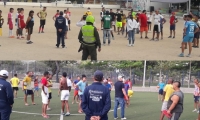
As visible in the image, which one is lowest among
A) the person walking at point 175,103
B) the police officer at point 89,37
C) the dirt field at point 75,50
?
the person walking at point 175,103

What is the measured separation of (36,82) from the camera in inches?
750

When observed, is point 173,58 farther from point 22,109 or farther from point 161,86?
point 22,109

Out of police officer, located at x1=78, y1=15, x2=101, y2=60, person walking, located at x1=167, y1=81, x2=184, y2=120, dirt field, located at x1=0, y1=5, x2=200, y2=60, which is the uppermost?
police officer, located at x1=78, y1=15, x2=101, y2=60

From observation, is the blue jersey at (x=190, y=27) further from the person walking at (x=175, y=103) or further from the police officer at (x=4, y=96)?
the police officer at (x=4, y=96)

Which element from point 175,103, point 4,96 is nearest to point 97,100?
point 175,103

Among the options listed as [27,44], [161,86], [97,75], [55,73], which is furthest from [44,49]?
[97,75]

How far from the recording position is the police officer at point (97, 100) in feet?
22.8

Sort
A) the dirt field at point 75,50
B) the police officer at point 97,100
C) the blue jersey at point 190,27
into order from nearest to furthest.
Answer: the police officer at point 97,100, the blue jersey at point 190,27, the dirt field at point 75,50

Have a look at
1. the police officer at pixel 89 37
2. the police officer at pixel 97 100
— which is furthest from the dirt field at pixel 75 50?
the police officer at pixel 97 100

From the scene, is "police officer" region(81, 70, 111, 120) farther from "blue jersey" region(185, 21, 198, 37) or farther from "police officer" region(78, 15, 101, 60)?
"blue jersey" region(185, 21, 198, 37)

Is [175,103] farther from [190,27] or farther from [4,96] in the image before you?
[190,27]

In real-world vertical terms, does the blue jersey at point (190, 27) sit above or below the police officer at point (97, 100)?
above

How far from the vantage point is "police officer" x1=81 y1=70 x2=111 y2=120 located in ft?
22.8

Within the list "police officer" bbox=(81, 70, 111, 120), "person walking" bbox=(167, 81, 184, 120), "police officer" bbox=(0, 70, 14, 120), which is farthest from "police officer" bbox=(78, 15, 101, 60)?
"police officer" bbox=(81, 70, 111, 120)
